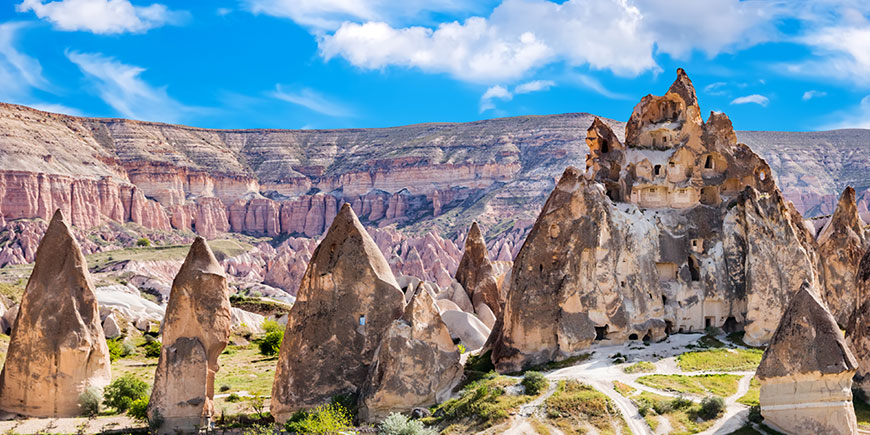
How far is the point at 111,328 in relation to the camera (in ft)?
197

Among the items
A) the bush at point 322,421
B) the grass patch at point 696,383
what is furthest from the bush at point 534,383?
the bush at point 322,421

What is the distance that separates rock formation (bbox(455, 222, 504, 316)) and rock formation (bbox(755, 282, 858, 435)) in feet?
106

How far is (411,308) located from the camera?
33.5 meters

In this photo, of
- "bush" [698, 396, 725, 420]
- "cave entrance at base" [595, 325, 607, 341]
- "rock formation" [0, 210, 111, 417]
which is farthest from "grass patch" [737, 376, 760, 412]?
"rock formation" [0, 210, 111, 417]

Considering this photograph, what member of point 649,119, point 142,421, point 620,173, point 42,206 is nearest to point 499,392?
point 142,421

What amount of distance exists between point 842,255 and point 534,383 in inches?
1096

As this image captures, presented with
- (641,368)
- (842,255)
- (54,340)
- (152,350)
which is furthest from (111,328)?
(842,255)

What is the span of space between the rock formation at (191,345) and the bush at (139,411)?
1875mm

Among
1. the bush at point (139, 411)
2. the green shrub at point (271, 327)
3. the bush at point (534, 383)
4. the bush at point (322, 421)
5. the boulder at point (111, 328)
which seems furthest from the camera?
the green shrub at point (271, 327)

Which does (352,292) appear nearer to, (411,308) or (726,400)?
(411,308)

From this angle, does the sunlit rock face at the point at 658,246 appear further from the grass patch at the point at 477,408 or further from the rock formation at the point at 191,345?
the rock formation at the point at 191,345

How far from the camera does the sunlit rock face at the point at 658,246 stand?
39.0 meters

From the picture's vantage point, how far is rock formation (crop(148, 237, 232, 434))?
107ft

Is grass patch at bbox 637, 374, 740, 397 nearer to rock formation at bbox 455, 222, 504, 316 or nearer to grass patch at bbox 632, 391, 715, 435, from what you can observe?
grass patch at bbox 632, 391, 715, 435
